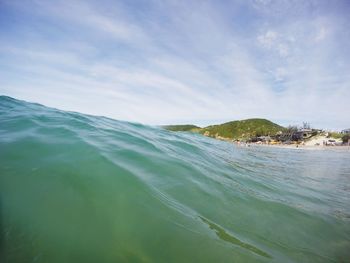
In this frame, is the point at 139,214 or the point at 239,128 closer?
the point at 139,214

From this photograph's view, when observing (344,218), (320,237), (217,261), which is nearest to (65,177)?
(217,261)

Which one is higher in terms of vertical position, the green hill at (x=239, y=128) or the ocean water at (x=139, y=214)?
the green hill at (x=239, y=128)

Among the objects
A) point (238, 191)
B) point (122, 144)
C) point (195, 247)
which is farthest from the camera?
point (122, 144)

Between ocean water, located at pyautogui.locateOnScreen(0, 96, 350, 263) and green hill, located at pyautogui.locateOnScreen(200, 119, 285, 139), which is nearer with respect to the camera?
ocean water, located at pyautogui.locateOnScreen(0, 96, 350, 263)

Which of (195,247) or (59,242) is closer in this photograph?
(59,242)

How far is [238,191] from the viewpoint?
17.3ft

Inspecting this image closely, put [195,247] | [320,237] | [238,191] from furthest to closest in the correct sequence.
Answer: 1. [238,191]
2. [320,237]
3. [195,247]

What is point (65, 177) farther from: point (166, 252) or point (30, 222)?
point (166, 252)

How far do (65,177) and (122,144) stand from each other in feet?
10.4

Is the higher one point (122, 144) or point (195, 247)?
point (122, 144)

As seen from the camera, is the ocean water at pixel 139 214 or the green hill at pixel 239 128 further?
the green hill at pixel 239 128

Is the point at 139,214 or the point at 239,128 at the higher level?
the point at 239,128

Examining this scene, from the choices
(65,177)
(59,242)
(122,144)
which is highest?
(122,144)

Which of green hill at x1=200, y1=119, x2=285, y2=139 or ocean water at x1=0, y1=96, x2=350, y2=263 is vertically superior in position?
green hill at x1=200, y1=119, x2=285, y2=139
